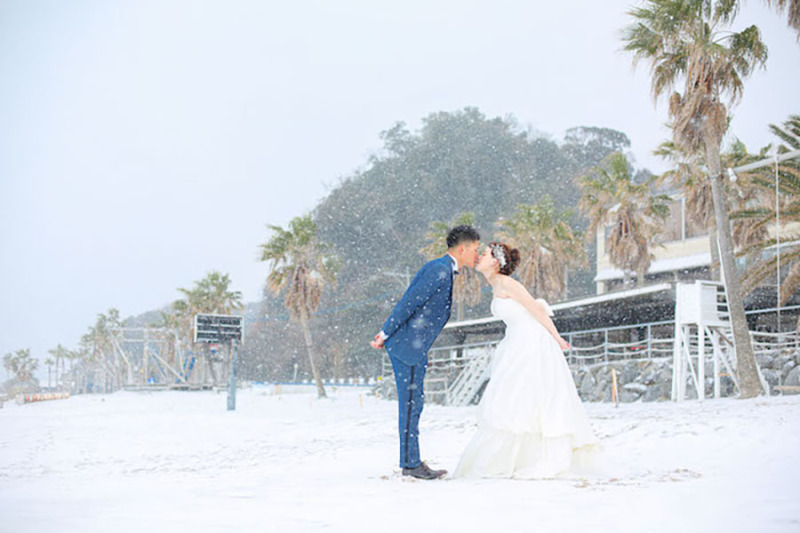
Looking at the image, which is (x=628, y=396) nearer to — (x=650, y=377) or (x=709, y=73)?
(x=650, y=377)

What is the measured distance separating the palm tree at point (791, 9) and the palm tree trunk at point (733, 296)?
2.77m

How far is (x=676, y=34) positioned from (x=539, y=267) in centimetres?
1745

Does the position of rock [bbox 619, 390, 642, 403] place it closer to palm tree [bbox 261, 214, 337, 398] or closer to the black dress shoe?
the black dress shoe

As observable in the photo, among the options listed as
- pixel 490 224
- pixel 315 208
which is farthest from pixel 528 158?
pixel 315 208

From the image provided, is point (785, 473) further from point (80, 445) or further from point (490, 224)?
point (490, 224)

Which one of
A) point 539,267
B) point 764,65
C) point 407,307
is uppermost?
point 764,65

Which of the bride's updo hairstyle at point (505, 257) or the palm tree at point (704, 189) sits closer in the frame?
the bride's updo hairstyle at point (505, 257)

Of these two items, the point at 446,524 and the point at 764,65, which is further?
the point at 764,65

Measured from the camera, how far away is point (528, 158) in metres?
73.2

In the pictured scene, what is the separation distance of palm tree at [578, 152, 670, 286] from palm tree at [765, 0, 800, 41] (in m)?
13.3

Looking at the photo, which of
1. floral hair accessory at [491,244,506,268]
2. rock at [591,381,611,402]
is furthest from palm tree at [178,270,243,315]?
floral hair accessory at [491,244,506,268]

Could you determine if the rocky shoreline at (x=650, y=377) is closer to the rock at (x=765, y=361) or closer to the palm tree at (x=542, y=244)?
the rock at (x=765, y=361)

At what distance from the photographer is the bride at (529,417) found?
16.9ft

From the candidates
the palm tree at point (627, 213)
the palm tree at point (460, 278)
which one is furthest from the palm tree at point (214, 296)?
the palm tree at point (627, 213)
